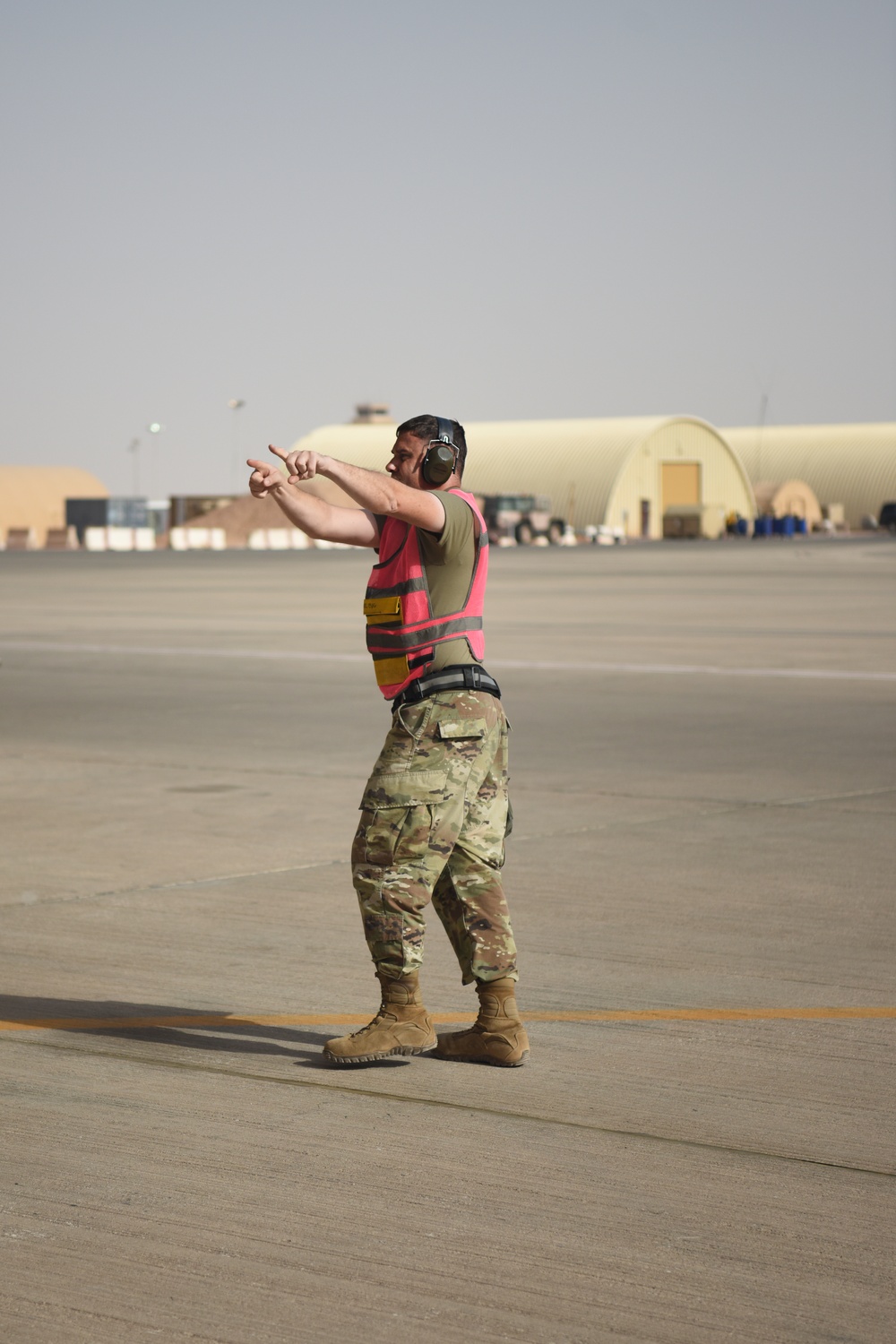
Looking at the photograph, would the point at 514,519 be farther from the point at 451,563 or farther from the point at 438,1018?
the point at 451,563

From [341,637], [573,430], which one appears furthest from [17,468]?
[341,637]

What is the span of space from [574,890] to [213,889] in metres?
1.56

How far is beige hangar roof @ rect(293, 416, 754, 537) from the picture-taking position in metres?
110

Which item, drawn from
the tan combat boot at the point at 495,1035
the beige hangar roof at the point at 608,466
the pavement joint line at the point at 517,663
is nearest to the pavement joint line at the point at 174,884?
the tan combat boot at the point at 495,1035

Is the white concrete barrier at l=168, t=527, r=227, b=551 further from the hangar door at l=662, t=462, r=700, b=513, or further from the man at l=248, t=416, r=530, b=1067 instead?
the man at l=248, t=416, r=530, b=1067

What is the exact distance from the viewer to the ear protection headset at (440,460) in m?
5.64

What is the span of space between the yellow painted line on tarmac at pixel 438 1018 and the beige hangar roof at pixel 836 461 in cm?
12326

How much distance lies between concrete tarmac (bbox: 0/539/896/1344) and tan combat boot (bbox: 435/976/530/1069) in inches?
2.8

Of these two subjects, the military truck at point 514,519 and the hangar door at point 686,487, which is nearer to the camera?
the military truck at point 514,519

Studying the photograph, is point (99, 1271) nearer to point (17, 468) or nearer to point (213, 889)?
point (213, 889)

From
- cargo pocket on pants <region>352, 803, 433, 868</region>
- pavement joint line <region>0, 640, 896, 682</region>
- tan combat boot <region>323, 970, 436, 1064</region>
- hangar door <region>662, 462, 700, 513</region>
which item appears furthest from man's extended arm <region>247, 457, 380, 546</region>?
hangar door <region>662, 462, 700, 513</region>

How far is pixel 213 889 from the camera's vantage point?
848cm

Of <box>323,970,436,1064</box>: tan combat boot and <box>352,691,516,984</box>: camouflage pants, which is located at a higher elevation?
<box>352,691,516,984</box>: camouflage pants

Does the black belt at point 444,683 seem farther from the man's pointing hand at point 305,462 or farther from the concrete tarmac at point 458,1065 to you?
the concrete tarmac at point 458,1065
